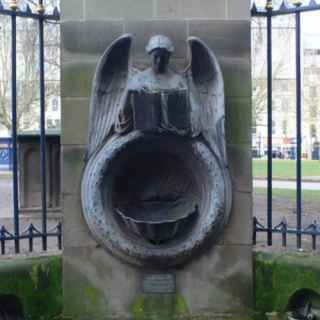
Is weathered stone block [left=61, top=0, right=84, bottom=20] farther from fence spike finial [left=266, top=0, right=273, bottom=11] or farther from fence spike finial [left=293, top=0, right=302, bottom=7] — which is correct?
fence spike finial [left=293, top=0, right=302, bottom=7]

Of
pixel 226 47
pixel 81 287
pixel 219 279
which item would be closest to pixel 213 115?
pixel 226 47

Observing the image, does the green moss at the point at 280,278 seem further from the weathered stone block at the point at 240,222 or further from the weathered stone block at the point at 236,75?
the weathered stone block at the point at 236,75

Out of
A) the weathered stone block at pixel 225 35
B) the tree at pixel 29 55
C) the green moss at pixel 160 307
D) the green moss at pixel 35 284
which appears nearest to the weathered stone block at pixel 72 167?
the green moss at pixel 35 284

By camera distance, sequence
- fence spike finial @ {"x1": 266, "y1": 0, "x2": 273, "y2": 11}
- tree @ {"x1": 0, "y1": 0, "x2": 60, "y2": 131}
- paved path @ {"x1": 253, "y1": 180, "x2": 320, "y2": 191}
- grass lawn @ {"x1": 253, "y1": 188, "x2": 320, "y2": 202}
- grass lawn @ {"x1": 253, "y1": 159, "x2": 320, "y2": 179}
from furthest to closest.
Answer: grass lawn @ {"x1": 253, "y1": 159, "x2": 320, "y2": 179} → paved path @ {"x1": 253, "y1": 180, "x2": 320, "y2": 191} → tree @ {"x1": 0, "y1": 0, "x2": 60, "y2": 131} → grass lawn @ {"x1": 253, "y1": 188, "x2": 320, "y2": 202} → fence spike finial @ {"x1": 266, "y1": 0, "x2": 273, "y2": 11}

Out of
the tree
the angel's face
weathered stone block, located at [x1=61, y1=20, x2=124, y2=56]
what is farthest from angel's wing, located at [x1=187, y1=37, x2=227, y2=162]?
the tree

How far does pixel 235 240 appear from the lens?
168 inches

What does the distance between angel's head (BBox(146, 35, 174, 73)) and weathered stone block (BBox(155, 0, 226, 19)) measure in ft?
1.08

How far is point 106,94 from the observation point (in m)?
4.17

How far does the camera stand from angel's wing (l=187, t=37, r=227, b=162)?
4086 mm

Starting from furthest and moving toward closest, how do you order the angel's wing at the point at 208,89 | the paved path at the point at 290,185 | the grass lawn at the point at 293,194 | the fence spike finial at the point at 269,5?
the paved path at the point at 290,185, the grass lawn at the point at 293,194, the fence spike finial at the point at 269,5, the angel's wing at the point at 208,89

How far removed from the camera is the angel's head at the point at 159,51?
3.87 metres

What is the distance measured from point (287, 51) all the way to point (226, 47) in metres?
10.5

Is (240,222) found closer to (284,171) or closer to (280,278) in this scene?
(280,278)

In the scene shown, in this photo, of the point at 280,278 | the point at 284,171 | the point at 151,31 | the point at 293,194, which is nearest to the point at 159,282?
the point at 280,278
